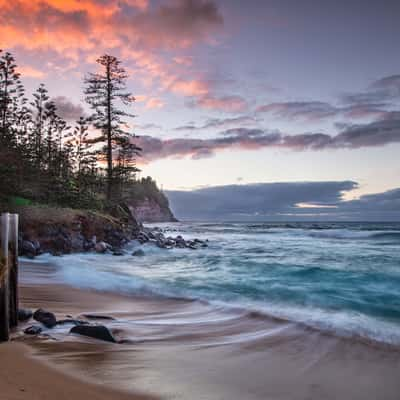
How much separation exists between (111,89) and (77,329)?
88.5ft

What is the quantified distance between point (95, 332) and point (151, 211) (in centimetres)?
12876

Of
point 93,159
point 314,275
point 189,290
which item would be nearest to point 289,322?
→ point 189,290

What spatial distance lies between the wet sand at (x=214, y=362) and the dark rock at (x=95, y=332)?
0.40ft

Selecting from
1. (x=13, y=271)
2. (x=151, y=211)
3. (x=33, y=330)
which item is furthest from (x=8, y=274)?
(x=151, y=211)

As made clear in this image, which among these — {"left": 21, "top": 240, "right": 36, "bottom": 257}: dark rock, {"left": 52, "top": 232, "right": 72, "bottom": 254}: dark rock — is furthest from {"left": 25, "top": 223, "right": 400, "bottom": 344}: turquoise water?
{"left": 21, "top": 240, "right": 36, "bottom": 257}: dark rock

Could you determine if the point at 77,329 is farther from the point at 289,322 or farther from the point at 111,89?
the point at 111,89

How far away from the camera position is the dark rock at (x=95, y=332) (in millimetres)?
5129

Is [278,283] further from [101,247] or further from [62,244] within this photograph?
[62,244]

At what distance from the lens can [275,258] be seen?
58.9 feet

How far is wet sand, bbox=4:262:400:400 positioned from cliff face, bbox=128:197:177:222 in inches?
4590

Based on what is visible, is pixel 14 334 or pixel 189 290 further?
pixel 189 290

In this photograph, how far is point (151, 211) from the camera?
436 ft

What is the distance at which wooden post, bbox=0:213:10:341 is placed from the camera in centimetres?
478

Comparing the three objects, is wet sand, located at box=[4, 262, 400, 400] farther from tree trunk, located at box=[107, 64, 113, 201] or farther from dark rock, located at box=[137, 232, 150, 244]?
tree trunk, located at box=[107, 64, 113, 201]
